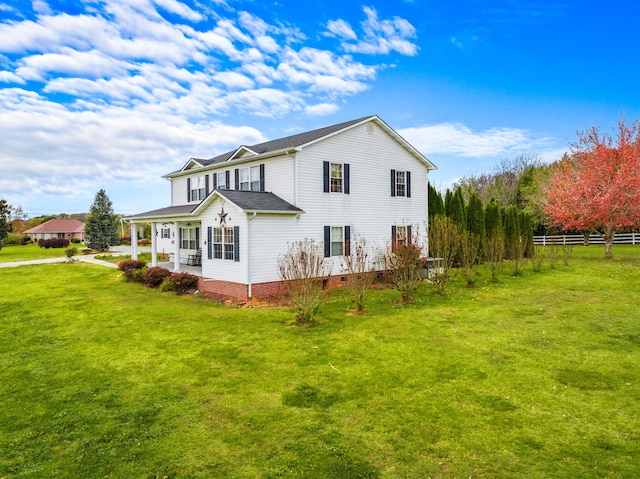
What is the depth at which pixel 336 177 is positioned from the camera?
53.6ft

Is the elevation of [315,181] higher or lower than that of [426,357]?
higher

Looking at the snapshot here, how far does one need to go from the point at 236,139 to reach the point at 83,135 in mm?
10744

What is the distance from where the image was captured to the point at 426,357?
760cm

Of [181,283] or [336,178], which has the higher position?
[336,178]

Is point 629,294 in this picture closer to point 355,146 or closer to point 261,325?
point 355,146

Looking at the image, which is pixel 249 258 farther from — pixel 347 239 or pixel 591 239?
pixel 591 239

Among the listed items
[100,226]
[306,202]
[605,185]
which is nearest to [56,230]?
[100,226]

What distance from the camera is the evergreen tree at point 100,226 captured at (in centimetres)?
3825

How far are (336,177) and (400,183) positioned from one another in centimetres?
424

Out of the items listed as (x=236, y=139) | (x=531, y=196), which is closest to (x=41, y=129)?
(x=236, y=139)

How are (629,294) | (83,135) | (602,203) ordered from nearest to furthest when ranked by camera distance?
1. (629,294)
2. (602,203)
3. (83,135)

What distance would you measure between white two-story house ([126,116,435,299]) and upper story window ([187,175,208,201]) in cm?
29

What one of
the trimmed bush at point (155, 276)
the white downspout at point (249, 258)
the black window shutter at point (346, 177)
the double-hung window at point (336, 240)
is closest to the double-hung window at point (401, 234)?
the double-hung window at point (336, 240)

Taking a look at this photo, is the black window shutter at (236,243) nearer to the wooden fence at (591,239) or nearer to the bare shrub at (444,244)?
the bare shrub at (444,244)
